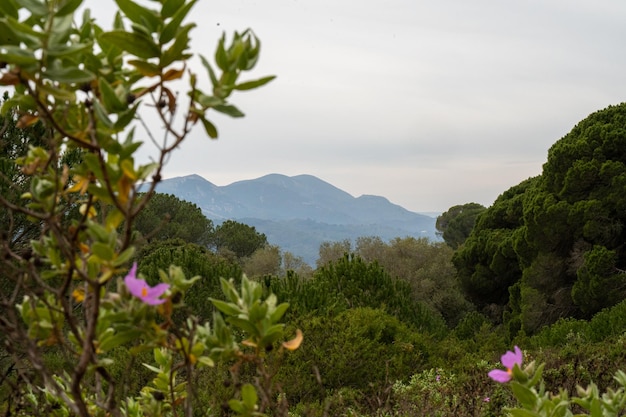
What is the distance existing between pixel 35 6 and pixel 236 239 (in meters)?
37.4

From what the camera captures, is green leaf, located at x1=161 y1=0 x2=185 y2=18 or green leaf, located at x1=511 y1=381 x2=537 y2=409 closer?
green leaf, located at x1=161 y1=0 x2=185 y2=18

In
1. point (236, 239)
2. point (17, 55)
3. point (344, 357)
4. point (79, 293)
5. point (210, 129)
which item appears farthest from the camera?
point (236, 239)

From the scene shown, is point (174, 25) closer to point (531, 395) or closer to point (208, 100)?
point (208, 100)

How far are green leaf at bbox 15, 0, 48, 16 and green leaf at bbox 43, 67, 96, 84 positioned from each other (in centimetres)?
10

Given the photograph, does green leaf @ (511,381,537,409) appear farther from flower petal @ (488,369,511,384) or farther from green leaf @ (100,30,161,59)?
green leaf @ (100,30,161,59)

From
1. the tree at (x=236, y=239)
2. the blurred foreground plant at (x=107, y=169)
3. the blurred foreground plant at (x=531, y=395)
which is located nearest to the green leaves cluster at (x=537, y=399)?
the blurred foreground plant at (x=531, y=395)

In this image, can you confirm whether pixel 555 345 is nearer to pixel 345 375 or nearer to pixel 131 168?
pixel 345 375

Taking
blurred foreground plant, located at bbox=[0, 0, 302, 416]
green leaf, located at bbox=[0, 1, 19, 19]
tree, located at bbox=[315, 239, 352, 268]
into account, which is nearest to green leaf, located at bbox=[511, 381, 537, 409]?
blurred foreground plant, located at bbox=[0, 0, 302, 416]

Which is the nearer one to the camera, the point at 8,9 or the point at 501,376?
the point at 8,9

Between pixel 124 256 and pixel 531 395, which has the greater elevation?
pixel 124 256

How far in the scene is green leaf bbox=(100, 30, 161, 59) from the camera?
1.14m

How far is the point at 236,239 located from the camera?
3819cm

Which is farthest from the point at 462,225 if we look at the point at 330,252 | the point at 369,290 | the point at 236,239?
the point at 369,290

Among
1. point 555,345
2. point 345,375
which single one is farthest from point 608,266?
point 345,375
